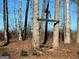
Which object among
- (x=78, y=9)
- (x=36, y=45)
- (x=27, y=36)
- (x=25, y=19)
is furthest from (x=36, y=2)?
(x=27, y=36)

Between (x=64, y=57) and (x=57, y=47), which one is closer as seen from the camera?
(x=64, y=57)

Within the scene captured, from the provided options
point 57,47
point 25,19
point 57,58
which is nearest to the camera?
point 57,58

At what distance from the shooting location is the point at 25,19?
3089 centimetres

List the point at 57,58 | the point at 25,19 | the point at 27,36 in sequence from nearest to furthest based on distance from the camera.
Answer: the point at 57,58, the point at 25,19, the point at 27,36

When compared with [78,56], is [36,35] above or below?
above

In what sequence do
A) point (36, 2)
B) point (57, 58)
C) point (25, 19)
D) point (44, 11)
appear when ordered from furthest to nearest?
point (25, 19) → point (44, 11) → point (36, 2) → point (57, 58)

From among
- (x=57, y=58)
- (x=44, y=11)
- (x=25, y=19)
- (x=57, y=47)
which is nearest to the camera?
(x=57, y=58)

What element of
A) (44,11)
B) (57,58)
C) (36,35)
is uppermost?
(44,11)

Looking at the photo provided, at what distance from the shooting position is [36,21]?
60.2 feet

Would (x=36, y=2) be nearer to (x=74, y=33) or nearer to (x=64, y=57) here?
(x=64, y=57)

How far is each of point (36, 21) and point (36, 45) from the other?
66.9 inches

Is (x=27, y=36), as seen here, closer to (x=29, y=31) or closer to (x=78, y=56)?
(x=29, y=31)

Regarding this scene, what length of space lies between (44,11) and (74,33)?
7.24 meters

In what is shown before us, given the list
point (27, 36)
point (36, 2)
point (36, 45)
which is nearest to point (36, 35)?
point (36, 45)
